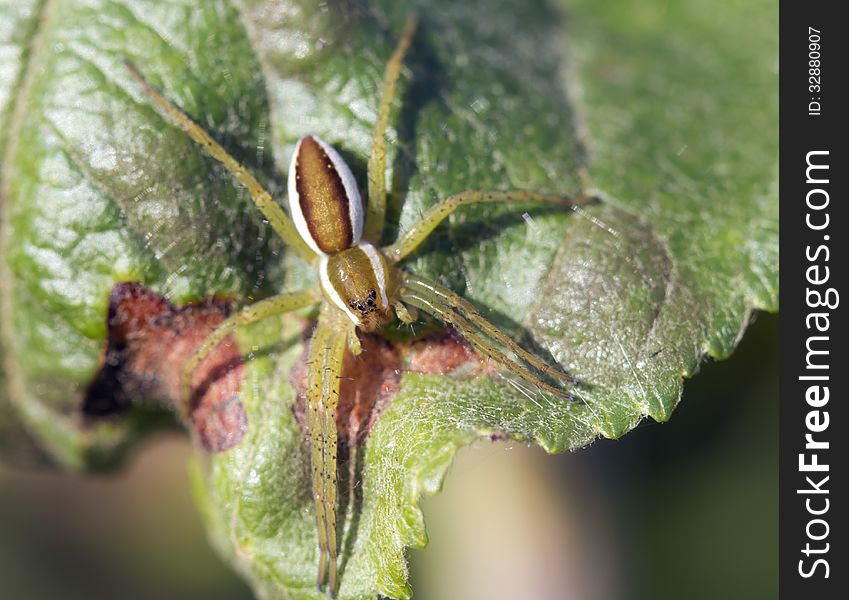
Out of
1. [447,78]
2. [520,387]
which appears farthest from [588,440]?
[447,78]

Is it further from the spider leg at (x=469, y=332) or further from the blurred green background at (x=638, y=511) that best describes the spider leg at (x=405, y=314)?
the blurred green background at (x=638, y=511)

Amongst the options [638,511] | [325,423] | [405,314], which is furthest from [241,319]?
[638,511]

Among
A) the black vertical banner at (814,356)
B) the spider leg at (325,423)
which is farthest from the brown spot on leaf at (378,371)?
the black vertical banner at (814,356)

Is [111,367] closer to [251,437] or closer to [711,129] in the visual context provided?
[251,437]

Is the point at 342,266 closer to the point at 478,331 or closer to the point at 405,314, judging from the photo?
the point at 405,314

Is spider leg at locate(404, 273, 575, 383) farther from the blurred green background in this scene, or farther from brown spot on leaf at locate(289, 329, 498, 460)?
the blurred green background

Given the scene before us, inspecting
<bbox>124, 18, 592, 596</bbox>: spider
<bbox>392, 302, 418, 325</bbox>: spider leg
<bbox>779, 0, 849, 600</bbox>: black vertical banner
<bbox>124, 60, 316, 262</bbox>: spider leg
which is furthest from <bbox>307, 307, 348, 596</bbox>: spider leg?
<bbox>779, 0, 849, 600</bbox>: black vertical banner
